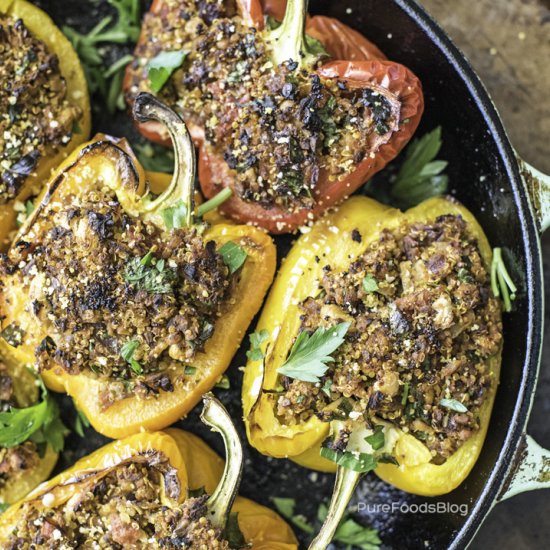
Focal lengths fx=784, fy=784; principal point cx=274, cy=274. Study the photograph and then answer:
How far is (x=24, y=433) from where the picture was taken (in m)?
2.84

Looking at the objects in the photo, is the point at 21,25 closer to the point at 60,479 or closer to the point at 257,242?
the point at 257,242

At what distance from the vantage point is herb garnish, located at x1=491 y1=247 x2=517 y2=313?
2.69 m

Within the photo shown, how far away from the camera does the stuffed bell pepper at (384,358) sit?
8.31ft

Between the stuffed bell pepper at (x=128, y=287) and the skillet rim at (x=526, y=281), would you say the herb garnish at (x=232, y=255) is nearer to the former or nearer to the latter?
the stuffed bell pepper at (x=128, y=287)

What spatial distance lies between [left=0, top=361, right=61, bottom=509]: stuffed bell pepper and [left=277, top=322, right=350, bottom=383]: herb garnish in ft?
3.24

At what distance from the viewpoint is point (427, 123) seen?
2975mm

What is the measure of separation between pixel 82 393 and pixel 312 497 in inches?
39.0

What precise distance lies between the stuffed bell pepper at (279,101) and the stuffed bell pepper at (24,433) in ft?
3.31

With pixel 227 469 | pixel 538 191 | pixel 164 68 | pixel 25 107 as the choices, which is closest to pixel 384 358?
pixel 227 469

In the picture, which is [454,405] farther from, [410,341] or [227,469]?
[227,469]

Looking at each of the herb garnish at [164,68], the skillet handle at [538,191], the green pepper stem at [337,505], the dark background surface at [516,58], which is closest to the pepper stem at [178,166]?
the herb garnish at [164,68]

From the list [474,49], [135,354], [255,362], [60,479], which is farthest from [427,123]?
[60,479]

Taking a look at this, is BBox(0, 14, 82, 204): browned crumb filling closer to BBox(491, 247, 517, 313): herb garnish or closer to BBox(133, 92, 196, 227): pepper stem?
BBox(133, 92, 196, 227): pepper stem

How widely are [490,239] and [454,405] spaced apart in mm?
644
